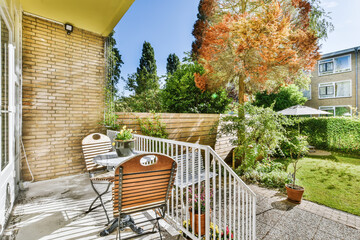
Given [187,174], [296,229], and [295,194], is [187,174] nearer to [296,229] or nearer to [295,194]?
[296,229]

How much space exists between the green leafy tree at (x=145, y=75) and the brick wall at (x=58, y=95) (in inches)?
299

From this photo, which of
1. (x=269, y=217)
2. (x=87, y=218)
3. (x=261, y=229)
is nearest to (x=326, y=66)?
(x=269, y=217)

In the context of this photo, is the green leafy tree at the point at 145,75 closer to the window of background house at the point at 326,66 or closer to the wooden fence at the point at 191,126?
the wooden fence at the point at 191,126

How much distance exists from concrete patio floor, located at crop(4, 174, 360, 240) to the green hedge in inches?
243

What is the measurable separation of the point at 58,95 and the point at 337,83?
16988 mm

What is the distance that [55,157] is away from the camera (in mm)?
3580

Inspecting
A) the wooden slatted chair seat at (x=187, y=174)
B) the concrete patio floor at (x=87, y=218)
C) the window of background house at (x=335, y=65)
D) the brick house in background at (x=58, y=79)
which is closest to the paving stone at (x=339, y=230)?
the concrete patio floor at (x=87, y=218)

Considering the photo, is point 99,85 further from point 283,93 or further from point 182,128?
point 283,93

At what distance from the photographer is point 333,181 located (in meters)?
4.50

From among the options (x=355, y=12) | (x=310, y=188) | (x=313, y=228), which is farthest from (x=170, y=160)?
(x=355, y=12)

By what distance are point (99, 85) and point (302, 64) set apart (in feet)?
18.1

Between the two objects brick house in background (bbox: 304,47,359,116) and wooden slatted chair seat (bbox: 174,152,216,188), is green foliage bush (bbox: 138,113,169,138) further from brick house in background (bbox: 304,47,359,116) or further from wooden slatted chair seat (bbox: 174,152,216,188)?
brick house in background (bbox: 304,47,359,116)

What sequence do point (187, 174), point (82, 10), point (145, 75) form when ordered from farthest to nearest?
point (145, 75)
point (82, 10)
point (187, 174)

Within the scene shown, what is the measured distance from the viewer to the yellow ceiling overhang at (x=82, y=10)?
9.86 feet
